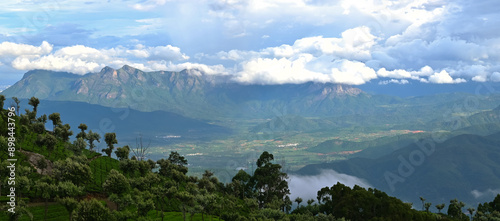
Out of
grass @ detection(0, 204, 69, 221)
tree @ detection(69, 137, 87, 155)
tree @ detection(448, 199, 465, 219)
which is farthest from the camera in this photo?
tree @ detection(448, 199, 465, 219)

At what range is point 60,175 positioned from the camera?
103 meters

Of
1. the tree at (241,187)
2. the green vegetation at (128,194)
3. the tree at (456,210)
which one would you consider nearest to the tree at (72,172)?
the green vegetation at (128,194)

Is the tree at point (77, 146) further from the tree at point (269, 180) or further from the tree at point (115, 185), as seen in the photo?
the tree at point (269, 180)

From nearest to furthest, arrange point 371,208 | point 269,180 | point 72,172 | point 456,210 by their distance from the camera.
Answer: point 72,172 < point 371,208 < point 456,210 < point 269,180

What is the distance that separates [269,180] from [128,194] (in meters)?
89.1

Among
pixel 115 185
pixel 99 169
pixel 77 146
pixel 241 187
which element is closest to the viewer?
pixel 115 185

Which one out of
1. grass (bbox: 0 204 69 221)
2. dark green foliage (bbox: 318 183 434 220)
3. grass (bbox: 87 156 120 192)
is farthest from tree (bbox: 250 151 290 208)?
grass (bbox: 0 204 69 221)

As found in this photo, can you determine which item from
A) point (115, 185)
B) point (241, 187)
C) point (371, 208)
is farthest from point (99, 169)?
point (371, 208)

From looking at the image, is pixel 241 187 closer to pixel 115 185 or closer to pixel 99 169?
pixel 99 169

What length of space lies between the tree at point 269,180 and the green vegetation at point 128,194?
1.65 feet

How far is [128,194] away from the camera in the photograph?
97.3 m

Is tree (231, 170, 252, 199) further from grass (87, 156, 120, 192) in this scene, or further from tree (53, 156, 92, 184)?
tree (53, 156, 92, 184)

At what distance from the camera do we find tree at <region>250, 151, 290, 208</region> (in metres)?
174

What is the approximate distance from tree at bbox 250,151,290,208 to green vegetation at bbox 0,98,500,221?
0.50 m
